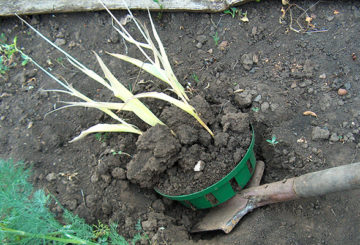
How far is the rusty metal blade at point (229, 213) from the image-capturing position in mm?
1763

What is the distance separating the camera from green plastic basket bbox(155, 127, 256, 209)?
65.1 inches

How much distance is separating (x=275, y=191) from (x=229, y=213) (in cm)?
31

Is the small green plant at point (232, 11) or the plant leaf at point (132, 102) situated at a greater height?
the plant leaf at point (132, 102)

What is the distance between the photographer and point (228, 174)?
5.40 ft

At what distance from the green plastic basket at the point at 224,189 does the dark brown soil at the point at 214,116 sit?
85mm

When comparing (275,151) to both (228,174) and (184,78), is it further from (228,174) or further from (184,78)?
(184,78)

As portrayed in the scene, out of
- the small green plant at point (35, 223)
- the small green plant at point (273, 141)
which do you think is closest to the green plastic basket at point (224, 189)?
the small green plant at point (273, 141)

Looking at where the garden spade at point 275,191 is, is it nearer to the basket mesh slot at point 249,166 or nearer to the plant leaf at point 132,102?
the basket mesh slot at point 249,166

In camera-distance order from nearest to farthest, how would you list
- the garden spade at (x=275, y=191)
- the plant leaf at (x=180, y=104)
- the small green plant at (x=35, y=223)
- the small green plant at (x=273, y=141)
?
1. the garden spade at (x=275, y=191)
2. the small green plant at (x=35, y=223)
3. the plant leaf at (x=180, y=104)
4. the small green plant at (x=273, y=141)

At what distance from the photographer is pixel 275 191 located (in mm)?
1643

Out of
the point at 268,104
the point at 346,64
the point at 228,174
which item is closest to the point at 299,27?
the point at 346,64

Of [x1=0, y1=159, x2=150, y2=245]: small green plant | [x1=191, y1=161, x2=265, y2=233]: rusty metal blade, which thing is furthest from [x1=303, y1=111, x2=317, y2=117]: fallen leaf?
[x1=0, y1=159, x2=150, y2=245]: small green plant

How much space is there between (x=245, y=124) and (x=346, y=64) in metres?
0.83

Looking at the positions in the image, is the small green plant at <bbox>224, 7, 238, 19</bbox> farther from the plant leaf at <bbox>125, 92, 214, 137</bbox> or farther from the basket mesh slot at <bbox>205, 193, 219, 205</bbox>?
the basket mesh slot at <bbox>205, 193, 219, 205</bbox>
